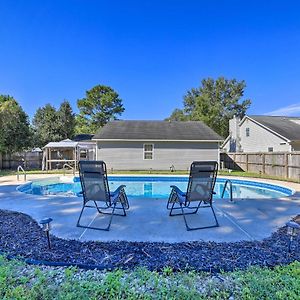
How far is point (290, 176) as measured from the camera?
13016 millimetres

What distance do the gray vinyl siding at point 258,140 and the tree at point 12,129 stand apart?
20259mm

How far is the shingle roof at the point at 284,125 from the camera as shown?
61.0 ft

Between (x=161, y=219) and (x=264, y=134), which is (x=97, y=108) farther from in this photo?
(x=161, y=219)

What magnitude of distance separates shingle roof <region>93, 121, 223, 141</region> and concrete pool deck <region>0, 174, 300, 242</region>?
1158 centimetres

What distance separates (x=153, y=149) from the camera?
18406 millimetres

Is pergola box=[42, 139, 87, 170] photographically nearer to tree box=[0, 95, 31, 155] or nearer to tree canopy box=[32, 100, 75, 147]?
tree box=[0, 95, 31, 155]

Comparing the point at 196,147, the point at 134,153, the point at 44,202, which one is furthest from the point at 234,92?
the point at 44,202

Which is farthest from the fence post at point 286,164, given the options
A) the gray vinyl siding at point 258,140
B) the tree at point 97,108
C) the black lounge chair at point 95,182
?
the tree at point 97,108

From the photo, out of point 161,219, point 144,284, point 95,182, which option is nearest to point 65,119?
point 95,182

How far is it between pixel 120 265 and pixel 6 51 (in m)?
14.3

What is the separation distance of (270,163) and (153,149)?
8.07 meters

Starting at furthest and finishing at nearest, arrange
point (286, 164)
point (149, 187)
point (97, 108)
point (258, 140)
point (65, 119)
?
point (97, 108)
point (65, 119)
point (258, 140)
point (286, 164)
point (149, 187)

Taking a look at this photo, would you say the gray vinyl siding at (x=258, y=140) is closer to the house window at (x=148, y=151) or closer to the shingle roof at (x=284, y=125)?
the shingle roof at (x=284, y=125)

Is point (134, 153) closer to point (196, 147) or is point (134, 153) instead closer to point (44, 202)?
point (196, 147)
